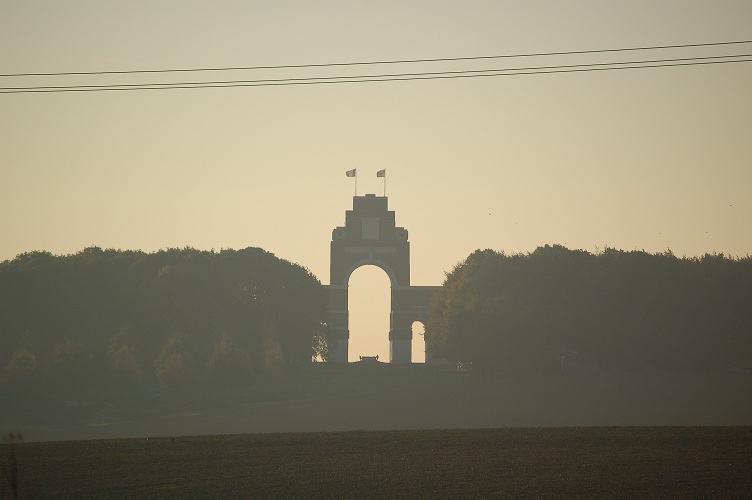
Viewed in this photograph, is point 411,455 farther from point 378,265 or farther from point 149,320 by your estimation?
point 378,265

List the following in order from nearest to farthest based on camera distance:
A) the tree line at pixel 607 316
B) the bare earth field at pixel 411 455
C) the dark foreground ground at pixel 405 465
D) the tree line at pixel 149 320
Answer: the dark foreground ground at pixel 405 465
the bare earth field at pixel 411 455
the tree line at pixel 149 320
the tree line at pixel 607 316

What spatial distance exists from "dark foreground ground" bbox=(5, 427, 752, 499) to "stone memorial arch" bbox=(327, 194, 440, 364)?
199ft

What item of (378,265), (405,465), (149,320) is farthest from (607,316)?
(405,465)

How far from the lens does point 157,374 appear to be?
2400 inches

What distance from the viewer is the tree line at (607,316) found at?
68000 mm

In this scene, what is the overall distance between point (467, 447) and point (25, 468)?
38.4ft

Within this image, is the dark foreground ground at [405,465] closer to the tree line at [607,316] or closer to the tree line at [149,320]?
the tree line at [149,320]

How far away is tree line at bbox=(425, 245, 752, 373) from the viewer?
223ft

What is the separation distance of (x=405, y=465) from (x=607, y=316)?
46.1 metres

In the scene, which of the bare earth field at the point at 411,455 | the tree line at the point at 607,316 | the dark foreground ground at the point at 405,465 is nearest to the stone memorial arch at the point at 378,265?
the tree line at the point at 607,316

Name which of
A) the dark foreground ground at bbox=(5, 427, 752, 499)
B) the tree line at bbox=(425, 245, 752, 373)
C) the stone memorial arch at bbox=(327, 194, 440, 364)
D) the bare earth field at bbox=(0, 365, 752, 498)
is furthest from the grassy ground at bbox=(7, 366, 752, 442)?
the stone memorial arch at bbox=(327, 194, 440, 364)

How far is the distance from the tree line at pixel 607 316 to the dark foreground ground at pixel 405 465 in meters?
34.6

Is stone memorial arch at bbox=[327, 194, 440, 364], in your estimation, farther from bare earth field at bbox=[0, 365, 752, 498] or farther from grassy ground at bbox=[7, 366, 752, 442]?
bare earth field at bbox=[0, 365, 752, 498]

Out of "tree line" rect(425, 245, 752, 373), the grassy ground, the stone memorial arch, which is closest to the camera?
the grassy ground
